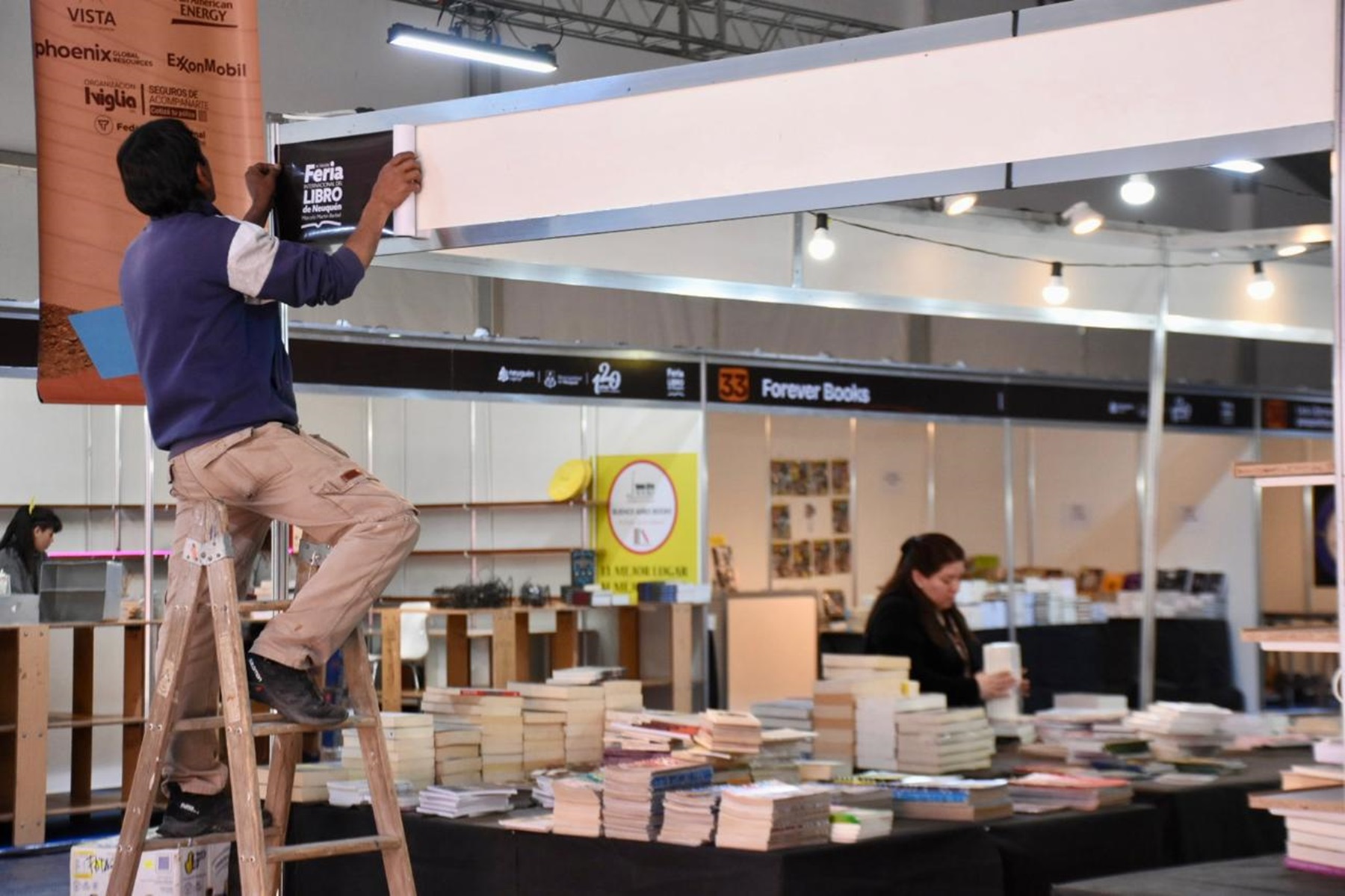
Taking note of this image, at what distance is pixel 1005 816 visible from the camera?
4816mm

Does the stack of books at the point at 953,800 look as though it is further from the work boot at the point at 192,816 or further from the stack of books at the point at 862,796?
the work boot at the point at 192,816

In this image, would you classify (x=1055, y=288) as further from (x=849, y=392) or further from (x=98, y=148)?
(x=98, y=148)

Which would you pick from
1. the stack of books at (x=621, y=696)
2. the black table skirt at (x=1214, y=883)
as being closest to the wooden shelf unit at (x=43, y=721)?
the stack of books at (x=621, y=696)

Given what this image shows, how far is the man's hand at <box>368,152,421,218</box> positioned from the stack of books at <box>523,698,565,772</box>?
217 cm

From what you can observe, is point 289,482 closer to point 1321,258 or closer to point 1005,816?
point 1005,816

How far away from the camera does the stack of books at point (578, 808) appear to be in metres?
4.53

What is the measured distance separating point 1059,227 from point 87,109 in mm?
7839

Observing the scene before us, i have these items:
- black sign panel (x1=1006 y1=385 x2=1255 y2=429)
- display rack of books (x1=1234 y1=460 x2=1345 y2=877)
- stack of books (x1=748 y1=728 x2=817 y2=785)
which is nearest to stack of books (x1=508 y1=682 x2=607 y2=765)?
stack of books (x1=748 y1=728 x2=817 y2=785)

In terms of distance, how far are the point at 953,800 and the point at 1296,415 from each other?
425 inches

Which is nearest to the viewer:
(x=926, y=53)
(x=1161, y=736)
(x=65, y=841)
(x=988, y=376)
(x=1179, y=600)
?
(x=926, y=53)

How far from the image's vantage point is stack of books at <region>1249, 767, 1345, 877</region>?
3.47m

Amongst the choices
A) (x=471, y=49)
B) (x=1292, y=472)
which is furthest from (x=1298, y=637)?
(x=471, y=49)

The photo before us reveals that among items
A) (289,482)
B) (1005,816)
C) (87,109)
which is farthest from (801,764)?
(87,109)

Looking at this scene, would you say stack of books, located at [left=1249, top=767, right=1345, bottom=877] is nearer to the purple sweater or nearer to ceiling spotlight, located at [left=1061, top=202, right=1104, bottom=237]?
the purple sweater
